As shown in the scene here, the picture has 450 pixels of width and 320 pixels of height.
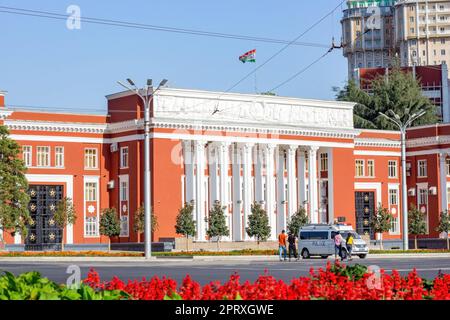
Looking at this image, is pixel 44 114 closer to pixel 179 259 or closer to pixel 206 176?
pixel 206 176

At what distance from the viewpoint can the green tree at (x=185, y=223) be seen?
65688 millimetres

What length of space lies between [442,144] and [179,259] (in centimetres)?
3811

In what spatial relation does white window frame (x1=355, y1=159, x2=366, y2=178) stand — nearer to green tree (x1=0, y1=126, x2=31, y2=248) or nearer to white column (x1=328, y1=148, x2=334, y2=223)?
white column (x1=328, y1=148, x2=334, y2=223)

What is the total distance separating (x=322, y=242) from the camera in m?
55.3

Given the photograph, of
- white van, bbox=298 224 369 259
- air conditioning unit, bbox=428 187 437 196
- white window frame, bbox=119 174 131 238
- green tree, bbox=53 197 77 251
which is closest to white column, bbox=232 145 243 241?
white window frame, bbox=119 174 131 238

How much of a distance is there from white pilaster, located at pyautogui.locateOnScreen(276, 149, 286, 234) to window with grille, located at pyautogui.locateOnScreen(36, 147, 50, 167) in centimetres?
1824

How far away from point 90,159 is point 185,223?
10.8m

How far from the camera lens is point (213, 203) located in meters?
70.4

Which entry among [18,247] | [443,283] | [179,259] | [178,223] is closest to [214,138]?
[178,223]

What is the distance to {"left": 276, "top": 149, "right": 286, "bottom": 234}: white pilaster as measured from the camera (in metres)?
76.2

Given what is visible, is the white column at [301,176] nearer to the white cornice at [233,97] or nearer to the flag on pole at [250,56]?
the white cornice at [233,97]

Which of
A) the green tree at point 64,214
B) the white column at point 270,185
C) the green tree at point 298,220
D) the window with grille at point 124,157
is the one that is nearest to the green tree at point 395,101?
the white column at point 270,185

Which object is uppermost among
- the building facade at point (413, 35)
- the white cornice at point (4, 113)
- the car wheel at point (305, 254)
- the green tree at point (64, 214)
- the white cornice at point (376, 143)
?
the building facade at point (413, 35)

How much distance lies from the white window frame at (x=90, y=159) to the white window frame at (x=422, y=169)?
1154 inches
